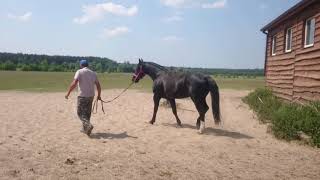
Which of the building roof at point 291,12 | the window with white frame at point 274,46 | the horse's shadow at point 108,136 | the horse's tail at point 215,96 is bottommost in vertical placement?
the horse's shadow at point 108,136

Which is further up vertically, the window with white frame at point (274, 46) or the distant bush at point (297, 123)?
the window with white frame at point (274, 46)

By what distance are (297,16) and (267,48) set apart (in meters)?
6.25

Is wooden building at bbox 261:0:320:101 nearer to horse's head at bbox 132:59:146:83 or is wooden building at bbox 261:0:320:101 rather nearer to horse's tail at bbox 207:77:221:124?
horse's tail at bbox 207:77:221:124

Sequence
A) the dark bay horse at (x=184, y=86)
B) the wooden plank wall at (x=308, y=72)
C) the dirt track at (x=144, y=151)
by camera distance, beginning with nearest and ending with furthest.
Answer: the dirt track at (x=144, y=151) < the dark bay horse at (x=184, y=86) < the wooden plank wall at (x=308, y=72)

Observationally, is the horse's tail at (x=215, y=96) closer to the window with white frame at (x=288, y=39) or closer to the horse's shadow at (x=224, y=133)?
the horse's shadow at (x=224, y=133)

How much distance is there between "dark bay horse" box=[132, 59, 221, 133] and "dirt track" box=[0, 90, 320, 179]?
702mm

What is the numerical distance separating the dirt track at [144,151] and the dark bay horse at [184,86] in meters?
0.70

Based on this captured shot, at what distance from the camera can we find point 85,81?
10156 mm

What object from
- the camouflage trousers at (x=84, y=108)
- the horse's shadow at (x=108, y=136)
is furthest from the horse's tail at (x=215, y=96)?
the camouflage trousers at (x=84, y=108)

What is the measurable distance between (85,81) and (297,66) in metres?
8.58

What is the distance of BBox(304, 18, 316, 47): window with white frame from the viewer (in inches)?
560

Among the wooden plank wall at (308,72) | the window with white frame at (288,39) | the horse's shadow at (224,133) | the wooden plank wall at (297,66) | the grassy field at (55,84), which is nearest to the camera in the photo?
the horse's shadow at (224,133)

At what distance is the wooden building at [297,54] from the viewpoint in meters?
13.2

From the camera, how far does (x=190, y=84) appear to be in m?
11.4
